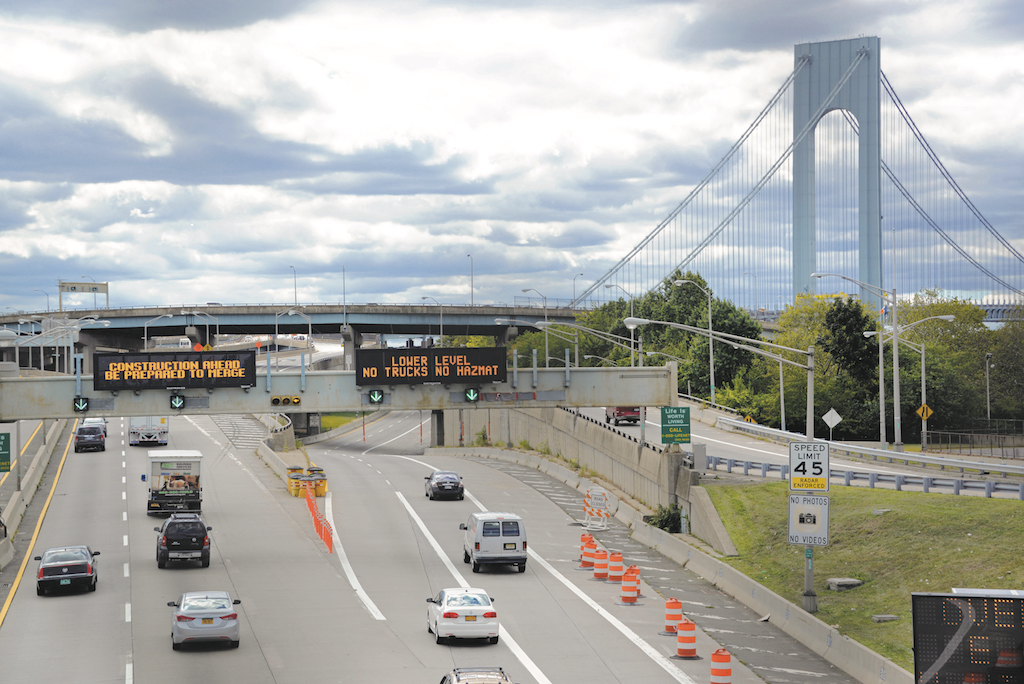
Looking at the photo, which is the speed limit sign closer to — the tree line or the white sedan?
the white sedan

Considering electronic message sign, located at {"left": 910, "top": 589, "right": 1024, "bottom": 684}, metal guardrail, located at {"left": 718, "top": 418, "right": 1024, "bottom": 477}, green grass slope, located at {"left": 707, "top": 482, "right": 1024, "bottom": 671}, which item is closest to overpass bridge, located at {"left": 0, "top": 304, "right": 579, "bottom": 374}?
metal guardrail, located at {"left": 718, "top": 418, "right": 1024, "bottom": 477}

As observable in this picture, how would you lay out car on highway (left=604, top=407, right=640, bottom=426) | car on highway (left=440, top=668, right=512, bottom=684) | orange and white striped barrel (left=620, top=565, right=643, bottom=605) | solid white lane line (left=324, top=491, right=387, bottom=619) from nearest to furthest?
car on highway (left=440, top=668, right=512, bottom=684), solid white lane line (left=324, top=491, right=387, bottom=619), orange and white striped barrel (left=620, top=565, right=643, bottom=605), car on highway (left=604, top=407, right=640, bottom=426)

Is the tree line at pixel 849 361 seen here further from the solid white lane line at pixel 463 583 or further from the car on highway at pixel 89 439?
the car on highway at pixel 89 439

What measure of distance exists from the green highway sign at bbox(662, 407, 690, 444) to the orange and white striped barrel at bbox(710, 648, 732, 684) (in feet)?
88.2

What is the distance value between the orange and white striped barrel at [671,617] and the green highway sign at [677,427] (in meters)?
20.6

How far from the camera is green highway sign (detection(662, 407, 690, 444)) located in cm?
4925

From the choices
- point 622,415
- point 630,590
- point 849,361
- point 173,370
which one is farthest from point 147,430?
point 630,590

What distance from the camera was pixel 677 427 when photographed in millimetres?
49781

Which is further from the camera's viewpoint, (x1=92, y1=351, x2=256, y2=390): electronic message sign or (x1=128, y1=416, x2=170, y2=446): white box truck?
(x1=128, y1=416, x2=170, y2=446): white box truck

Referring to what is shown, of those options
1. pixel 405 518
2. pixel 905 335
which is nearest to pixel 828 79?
pixel 905 335

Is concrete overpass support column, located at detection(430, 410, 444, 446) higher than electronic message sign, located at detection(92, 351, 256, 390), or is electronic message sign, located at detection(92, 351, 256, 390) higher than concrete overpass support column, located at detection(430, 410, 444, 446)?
electronic message sign, located at detection(92, 351, 256, 390)

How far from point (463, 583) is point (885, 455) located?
936 inches

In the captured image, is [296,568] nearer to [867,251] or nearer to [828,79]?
[867,251]

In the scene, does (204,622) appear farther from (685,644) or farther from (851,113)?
(851,113)
